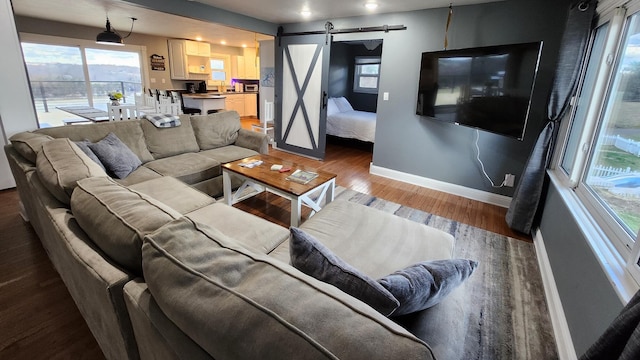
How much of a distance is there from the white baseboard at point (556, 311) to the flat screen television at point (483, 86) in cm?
106

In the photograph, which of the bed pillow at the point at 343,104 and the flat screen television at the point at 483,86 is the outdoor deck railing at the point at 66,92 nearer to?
the bed pillow at the point at 343,104

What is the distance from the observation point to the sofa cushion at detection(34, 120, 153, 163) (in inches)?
102

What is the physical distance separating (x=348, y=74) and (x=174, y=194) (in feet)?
18.4

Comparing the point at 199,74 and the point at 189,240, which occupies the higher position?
the point at 199,74

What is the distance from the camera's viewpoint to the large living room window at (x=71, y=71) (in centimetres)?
594

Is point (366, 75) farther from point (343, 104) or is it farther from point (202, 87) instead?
point (202, 87)

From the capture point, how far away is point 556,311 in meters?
1.84

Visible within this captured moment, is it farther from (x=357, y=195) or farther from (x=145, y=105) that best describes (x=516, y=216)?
(x=145, y=105)

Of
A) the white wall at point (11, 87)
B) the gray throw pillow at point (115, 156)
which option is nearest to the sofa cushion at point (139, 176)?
the gray throw pillow at point (115, 156)

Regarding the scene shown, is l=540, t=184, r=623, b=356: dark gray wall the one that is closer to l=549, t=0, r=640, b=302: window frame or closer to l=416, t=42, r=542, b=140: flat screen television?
l=549, t=0, r=640, b=302: window frame

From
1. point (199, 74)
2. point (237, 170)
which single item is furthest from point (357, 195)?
point (199, 74)

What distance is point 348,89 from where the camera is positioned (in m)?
7.03

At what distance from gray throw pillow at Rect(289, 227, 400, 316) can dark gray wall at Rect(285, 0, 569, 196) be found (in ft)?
10.3

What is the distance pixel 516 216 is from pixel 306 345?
296cm
